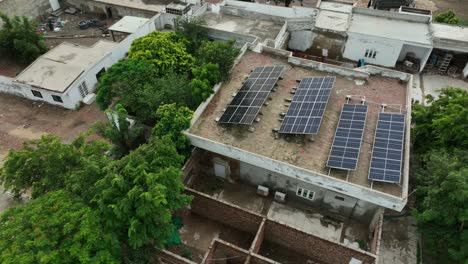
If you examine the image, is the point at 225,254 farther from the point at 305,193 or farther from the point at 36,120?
the point at 36,120

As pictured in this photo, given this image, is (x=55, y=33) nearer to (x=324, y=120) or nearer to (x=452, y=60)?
(x=324, y=120)

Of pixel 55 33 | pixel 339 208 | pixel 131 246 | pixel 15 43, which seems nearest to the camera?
pixel 131 246

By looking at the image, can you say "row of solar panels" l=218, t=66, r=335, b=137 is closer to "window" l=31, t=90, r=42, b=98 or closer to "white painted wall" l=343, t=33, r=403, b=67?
"white painted wall" l=343, t=33, r=403, b=67

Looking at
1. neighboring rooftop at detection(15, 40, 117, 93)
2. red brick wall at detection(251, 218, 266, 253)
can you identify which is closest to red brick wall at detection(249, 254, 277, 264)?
red brick wall at detection(251, 218, 266, 253)

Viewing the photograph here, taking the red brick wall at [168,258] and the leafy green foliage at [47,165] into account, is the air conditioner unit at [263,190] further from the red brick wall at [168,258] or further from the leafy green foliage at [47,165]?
the leafy green foliage at [47,165]

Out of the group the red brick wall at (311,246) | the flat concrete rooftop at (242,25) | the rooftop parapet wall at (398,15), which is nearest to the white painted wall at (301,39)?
the flat concrete rooftop at (242,25)

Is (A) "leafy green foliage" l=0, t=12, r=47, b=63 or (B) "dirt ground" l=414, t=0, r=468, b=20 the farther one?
(B) "dirt ground" l=414, t=0, r=468, b=20

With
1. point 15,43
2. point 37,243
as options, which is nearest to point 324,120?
point 37,243
